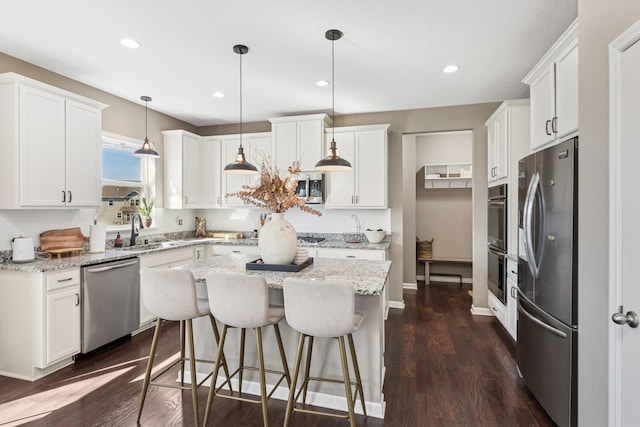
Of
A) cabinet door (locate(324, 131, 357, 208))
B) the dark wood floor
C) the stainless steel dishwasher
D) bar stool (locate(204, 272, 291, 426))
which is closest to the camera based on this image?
bar stool (locate(204, 272, 291, 426))

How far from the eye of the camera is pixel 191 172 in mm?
4977

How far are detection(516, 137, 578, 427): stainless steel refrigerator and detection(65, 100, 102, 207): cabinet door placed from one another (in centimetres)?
401

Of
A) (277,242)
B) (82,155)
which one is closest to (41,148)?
(82,155)

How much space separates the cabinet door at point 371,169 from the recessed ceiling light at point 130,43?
2.71 metres

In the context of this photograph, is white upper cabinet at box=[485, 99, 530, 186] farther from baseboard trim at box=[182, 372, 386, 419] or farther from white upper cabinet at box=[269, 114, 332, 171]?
baseboard trim at box=[182, 372, 386, 419]

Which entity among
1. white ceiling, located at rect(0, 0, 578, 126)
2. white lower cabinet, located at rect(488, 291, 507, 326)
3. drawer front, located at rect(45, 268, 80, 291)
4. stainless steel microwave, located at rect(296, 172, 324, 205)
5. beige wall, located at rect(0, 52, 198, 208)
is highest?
white ceiling, located at rect(0, 0, 578, 126)

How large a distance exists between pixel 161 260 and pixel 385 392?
2.88 meters

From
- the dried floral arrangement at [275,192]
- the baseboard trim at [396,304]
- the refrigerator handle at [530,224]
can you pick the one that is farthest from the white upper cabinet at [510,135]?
the dried floral arrangement at [275,192]

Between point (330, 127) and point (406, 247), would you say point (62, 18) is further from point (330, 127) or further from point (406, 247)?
point (406, 247)

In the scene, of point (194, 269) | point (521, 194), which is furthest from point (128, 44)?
point (521, 194)

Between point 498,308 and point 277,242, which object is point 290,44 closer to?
point 277,242

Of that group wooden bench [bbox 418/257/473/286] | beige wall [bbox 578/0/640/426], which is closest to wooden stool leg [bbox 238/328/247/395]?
beige wall [bbox 578/0/640/426]

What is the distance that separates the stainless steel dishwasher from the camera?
304 cm

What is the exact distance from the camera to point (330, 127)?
4.82m
